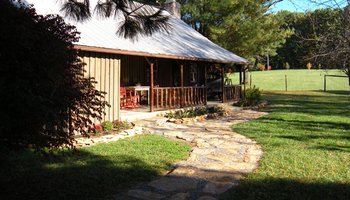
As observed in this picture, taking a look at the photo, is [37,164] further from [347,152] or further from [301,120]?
[301,120]

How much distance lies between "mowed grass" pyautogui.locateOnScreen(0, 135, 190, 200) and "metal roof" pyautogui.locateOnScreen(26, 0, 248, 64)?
7.79 feet

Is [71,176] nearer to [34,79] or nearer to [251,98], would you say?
[34,79]

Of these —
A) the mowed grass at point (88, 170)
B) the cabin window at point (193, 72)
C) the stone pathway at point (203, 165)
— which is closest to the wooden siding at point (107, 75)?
the stone pathway at point (203, 165)

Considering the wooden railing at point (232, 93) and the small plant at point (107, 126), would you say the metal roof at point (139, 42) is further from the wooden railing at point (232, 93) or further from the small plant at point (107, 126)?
the small plant at point (107, 126)

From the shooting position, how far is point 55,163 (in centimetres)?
653

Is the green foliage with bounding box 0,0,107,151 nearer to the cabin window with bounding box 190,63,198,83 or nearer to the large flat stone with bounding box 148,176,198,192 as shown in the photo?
the large flat stone with bounding box 148,176,198,192

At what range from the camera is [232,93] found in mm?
19359

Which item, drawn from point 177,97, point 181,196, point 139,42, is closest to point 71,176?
point 181,196

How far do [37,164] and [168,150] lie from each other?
8.74 feet

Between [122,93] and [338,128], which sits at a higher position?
[122,93]

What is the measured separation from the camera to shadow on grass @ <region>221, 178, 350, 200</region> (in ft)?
16.1

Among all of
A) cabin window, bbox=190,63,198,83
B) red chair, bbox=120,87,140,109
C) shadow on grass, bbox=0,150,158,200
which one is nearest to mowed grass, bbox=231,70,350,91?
cabin window, bbox=190,63,198,83

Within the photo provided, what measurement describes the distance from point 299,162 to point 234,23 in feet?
58.9

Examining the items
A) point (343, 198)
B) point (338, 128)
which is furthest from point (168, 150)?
point (338, 128)
